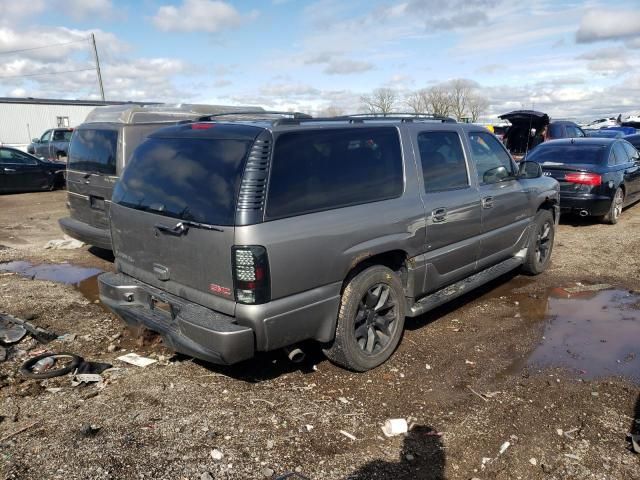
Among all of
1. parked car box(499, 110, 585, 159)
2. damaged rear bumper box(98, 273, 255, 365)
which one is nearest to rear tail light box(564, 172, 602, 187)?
parked car box(499, 110, 585, 159)

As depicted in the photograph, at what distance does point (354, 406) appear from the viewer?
360 centimetres

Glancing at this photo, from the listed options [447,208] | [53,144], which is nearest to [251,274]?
[447,208]

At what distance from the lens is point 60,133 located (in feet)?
73.9

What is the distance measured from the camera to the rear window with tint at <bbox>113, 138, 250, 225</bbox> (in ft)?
10.8

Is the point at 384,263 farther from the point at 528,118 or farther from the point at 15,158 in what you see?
the point at 15,158

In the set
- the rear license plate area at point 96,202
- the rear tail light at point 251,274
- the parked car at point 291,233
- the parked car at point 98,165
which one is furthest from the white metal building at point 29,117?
the rear tail light at point 251,274

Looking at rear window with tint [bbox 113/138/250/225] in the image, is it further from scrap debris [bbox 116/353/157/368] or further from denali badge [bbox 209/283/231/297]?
scrap debris [bbox 116/353/157/368]

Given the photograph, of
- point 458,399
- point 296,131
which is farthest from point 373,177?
point 458,399

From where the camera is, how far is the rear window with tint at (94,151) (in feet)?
21.1

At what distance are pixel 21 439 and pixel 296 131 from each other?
2617mm

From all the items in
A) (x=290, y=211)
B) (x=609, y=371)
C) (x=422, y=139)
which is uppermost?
(x=422, y=139)

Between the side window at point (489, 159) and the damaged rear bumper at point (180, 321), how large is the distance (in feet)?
10.2

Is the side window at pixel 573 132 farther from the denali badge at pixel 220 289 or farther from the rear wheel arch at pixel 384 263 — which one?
the denali badge at pixel 220 289

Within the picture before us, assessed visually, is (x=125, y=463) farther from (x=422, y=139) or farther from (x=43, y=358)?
(x=422, y=139)
